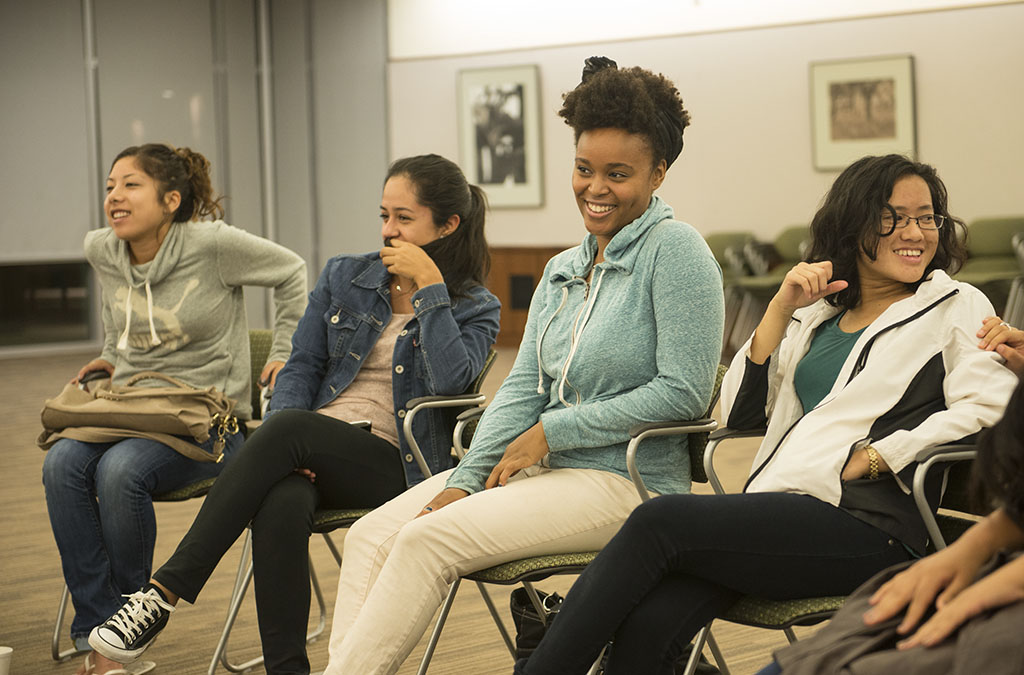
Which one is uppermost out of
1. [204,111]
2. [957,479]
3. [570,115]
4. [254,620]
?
[204,111]

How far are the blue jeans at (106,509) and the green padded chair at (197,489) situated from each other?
37 mm

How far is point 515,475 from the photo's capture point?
8.18ft

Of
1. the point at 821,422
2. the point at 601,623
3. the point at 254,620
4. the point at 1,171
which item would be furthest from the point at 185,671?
the point at 1,171

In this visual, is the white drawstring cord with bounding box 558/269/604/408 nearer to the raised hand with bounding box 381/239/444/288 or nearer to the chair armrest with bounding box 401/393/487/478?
the chair armrest with bounding box 401/393/487/478

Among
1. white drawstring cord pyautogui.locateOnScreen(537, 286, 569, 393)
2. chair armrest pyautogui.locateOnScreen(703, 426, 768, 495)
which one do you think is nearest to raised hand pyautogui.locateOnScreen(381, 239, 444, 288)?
white drawstring cord pyautogui.locateOnScreen(537, 286, 569, 393)

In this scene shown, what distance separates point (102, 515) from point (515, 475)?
1191 millimetres

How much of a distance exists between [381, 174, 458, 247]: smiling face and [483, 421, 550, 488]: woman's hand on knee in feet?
2.65

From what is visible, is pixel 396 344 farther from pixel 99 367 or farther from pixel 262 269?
pixel 99 367

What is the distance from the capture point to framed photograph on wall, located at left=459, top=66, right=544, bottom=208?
36.8 ft

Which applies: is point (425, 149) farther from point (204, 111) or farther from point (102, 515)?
point (102, 515)

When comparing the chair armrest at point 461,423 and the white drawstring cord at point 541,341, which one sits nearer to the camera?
the white drawstring cord at point 541,341

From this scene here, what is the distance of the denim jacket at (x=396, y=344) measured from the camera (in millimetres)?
2846

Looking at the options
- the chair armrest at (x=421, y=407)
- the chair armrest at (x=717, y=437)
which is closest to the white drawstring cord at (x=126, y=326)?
the chair armrest at (x=421, y=407)

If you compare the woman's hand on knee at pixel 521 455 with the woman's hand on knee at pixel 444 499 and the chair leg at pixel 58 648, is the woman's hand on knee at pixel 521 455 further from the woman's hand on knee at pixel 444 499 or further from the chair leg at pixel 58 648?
the chair leg at pixel 58 648
